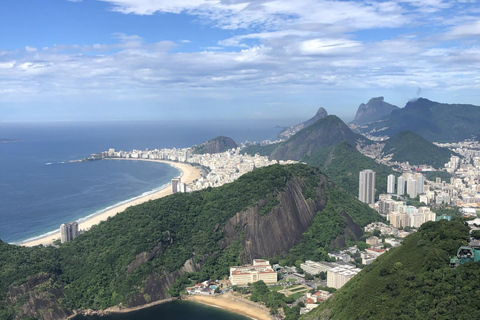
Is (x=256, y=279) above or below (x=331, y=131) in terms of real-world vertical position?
below

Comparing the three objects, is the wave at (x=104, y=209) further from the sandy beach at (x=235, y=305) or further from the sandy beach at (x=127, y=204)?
the sandy beach at (x=235, y=305)

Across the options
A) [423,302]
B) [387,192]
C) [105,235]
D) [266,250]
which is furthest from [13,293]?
[387,192]

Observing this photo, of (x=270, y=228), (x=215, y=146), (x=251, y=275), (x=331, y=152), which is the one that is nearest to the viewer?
(x=251, y=275)

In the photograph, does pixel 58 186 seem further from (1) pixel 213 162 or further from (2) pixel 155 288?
(2) pixel 155 288

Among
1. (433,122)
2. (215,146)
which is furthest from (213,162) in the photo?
(433,122)

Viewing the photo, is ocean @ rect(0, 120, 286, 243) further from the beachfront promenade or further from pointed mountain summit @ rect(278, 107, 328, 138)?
pointed mountain summit @ rect(278, 107, 328, 138)

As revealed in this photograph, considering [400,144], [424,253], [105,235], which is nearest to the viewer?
[424,253]

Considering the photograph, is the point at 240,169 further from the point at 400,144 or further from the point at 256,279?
the point at 256,279
